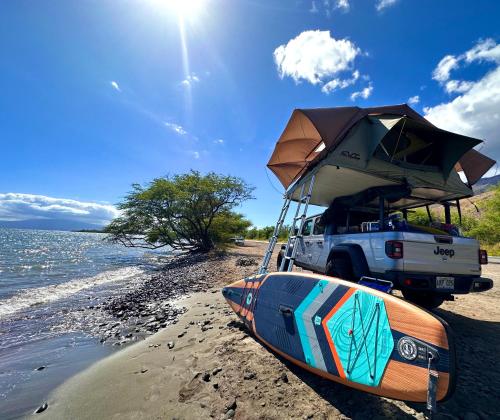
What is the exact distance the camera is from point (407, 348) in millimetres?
2316

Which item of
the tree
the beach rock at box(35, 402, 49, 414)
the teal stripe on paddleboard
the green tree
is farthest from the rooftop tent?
the green tree

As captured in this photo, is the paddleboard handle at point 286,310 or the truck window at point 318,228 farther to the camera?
the truck window at point 318,228

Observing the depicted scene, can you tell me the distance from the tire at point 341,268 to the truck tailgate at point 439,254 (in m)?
1.16

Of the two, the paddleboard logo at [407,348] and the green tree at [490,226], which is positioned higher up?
the green tree at [490,226]

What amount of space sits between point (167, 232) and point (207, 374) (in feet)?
87.5

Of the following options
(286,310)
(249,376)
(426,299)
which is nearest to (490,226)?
(426,299)

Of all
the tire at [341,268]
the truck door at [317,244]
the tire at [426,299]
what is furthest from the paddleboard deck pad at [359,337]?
the tire at [426,299]

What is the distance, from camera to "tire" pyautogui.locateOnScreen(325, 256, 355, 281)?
5223 millimetres

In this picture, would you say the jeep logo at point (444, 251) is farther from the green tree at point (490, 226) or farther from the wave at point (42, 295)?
the green tree at point (490, 226)

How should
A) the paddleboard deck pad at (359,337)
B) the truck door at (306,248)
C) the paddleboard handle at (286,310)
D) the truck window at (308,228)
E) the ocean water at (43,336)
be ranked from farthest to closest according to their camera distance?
the truck window at (308,228) < the truck door at (306,248) < the ocean water at (43,336) < the paddleboard handle at (286,310) < the paddleboard deck pad at (359,337)

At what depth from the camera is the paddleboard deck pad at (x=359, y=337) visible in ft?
7.16

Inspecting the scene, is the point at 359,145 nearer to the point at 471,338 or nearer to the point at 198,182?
the point at 471,338

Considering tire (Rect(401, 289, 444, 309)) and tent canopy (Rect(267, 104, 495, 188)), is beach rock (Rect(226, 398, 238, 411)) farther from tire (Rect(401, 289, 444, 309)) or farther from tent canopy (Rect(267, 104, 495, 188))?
tent canopy (Rect(267, 104, 495, 188))

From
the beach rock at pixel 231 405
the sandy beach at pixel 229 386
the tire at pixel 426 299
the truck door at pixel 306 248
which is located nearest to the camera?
the sandy beach at pixel 229 386
